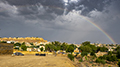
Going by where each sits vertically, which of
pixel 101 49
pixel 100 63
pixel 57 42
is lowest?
pixel 100 63

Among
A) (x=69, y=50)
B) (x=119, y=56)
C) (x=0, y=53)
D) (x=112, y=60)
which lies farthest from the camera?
(x=69, y=50)

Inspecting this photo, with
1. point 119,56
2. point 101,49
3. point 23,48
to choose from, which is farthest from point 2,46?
point 101,49

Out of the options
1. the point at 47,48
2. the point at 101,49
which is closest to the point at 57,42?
the point at 47,48

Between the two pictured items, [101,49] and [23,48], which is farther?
[101,49]

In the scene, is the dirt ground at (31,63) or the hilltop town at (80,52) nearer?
the dirt ground at (31,63)

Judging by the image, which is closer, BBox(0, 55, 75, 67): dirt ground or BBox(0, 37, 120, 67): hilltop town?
BBox(0, 55, 75, 67): dirt ground

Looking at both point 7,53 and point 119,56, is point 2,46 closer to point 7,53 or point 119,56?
point 7,53

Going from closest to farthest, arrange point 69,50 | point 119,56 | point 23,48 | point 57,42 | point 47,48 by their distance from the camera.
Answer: point 119,56 < point 69,50 < point 23,48 < point 47,48 < point 57,42

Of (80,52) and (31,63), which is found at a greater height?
(31,63)

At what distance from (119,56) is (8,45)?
4838cm

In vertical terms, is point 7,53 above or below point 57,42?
below

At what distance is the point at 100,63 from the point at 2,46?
1433 inches

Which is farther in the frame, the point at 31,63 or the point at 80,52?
the point at 80,52

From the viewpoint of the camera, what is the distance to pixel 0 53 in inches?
1277
